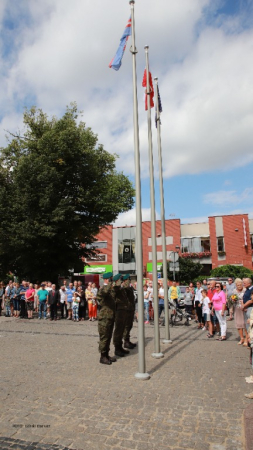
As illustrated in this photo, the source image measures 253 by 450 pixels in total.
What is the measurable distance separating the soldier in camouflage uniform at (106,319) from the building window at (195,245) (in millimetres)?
45339

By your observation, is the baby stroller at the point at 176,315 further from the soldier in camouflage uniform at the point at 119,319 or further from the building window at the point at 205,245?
the building window at the point at 205,245

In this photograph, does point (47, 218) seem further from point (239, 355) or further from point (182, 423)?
point (182, 423)

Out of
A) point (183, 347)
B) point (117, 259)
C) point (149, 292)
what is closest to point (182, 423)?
point (183, 347)

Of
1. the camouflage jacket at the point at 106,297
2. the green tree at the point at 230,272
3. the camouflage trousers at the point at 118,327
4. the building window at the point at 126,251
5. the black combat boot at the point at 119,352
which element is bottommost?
the black combat boot at the point at 119,352

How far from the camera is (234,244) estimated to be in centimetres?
5062

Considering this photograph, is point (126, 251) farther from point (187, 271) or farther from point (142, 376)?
point (142, 376)

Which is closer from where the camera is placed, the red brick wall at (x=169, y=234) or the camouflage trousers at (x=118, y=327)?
the camouflage trousers at (x=118, y=327)

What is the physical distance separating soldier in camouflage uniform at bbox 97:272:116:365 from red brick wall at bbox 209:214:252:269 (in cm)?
4530

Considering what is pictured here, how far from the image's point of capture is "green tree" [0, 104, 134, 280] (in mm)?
Result: 20953

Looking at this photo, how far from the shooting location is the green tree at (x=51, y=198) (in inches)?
825

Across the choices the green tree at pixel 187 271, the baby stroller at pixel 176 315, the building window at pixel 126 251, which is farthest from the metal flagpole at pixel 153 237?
the building window at pixel 126 251

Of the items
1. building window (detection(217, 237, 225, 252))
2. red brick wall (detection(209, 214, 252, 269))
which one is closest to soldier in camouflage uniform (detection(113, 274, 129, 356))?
red brick wall (detection(209, 214, 252, 269))

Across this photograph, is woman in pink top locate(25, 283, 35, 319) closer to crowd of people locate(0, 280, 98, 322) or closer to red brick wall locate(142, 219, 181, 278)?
crowd of people locate(0, 280, 98, 322)

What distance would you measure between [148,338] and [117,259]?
44361 millimetres
